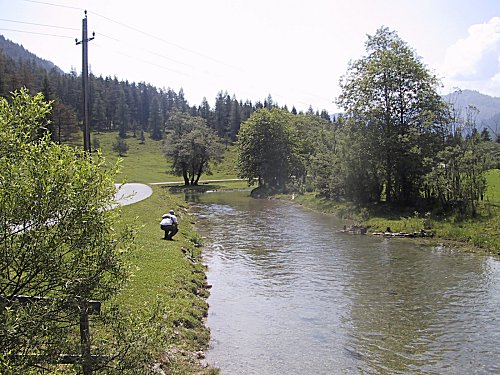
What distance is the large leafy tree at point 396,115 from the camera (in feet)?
116

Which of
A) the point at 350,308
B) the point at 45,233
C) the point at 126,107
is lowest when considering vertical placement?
the point at 350,308

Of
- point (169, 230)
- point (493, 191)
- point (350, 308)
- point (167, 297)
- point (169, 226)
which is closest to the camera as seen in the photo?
point (167, 297)

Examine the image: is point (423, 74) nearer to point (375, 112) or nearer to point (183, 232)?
point (375, 112)

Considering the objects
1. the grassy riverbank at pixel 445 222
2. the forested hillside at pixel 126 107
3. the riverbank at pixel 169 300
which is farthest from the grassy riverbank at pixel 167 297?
the forested hillside at pixel 126 107

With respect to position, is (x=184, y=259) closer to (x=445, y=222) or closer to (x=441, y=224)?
(x=441, y=224)

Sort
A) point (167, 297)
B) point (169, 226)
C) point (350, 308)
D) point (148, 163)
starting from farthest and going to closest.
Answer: point (148, 163) < point (169, 226) < point (350, 308) < point (167, 297)

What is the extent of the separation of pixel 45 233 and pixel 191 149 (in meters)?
74.8

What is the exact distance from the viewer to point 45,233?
5.20 meters

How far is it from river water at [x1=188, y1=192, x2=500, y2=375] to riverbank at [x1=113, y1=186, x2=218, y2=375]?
525mm

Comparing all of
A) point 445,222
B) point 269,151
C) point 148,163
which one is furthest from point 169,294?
point 148,163

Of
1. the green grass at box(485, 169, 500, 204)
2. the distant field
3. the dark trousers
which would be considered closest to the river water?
the dark trousers

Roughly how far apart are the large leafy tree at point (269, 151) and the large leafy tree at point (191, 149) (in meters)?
10.5

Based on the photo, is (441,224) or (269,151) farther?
(269,151)

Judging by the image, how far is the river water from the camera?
11.1 metres
